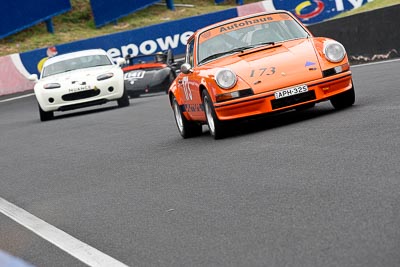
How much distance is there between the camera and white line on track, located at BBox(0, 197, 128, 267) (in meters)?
5.72

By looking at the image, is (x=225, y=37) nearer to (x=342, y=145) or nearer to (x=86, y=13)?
(x=342, y=145)

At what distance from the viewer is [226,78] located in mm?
11188

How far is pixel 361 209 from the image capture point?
5.88 metres

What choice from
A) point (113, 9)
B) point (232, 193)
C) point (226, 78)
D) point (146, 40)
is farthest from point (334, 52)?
point (113, 9)

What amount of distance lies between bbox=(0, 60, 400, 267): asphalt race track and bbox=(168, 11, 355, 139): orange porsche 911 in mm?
259

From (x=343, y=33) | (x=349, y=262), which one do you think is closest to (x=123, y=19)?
(x=343, y=33)

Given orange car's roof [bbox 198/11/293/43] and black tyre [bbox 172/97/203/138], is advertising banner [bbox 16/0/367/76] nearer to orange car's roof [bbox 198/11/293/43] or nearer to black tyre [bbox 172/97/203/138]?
black tyre [bbox 172/97/203/138]

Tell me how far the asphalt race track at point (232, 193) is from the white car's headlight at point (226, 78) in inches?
22.6

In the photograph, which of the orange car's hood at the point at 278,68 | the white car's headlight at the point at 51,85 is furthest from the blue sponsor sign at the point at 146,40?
the orange car's hood at the point at 278,68

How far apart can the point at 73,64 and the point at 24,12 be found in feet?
71.2

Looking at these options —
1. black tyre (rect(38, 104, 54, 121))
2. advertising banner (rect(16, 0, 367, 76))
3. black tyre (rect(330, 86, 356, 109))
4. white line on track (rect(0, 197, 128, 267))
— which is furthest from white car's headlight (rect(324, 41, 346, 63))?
advertising banner (rect(16, 0, 367, 76))

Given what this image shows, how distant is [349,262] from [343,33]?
19.2 metres

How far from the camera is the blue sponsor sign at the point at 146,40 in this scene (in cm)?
3684

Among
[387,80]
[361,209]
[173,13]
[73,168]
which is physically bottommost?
[173,13]
